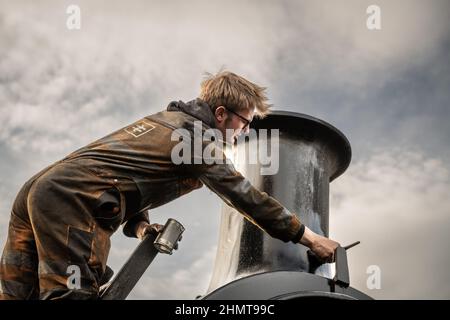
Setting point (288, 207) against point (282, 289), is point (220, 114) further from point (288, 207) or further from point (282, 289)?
point (282, 289)

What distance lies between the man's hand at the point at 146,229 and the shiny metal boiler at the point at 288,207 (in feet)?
1.42

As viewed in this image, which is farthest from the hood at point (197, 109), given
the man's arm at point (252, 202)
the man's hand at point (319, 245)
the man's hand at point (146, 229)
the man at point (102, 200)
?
the man's hand at point (319, 245)

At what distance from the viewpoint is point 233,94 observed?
2.51m

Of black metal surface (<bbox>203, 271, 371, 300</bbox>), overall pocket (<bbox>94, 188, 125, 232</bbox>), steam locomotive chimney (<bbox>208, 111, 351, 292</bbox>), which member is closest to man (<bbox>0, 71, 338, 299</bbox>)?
overall pocket (<bbox>94, 188, 125, 232</bbox>)

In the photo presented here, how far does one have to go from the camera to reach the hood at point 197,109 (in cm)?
240

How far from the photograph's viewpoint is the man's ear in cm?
251

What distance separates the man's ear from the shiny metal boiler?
48 centimetres

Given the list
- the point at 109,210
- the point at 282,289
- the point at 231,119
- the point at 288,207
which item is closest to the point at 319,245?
the point at 282,289

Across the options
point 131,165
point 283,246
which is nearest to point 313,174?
point 283,246

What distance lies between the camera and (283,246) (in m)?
2.56

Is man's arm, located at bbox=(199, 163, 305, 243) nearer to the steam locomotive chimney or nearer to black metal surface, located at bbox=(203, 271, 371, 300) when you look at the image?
black metal surface, located at bbox=(203, 271, 371, 300)

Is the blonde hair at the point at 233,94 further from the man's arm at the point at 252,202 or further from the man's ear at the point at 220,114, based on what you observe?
the man's arm at the point at 252,202
